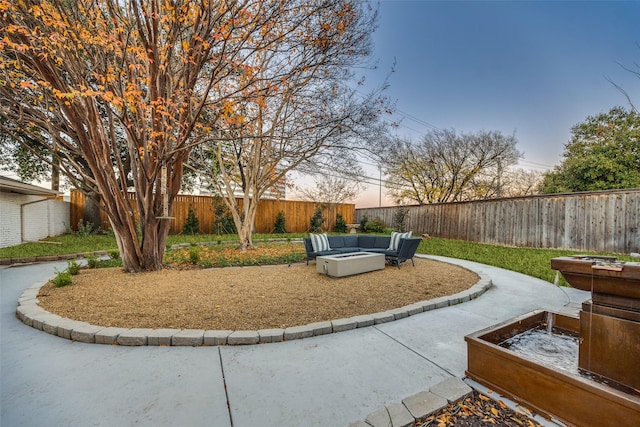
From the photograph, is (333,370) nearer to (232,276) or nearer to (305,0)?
(232,276)

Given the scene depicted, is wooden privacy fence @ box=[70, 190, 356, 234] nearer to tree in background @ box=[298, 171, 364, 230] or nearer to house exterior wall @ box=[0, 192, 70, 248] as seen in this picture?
tree in background @ box=[298, 171, 364, 230]

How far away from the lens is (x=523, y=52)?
7.24 metres

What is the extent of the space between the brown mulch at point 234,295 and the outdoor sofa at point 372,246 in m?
0.56

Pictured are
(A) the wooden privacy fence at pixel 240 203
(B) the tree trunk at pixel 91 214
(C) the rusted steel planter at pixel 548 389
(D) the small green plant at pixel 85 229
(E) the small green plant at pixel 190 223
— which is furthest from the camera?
(E) the small green plant at pixel 190 223

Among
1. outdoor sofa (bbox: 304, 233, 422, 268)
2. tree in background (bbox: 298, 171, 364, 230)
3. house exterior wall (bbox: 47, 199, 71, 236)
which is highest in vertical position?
tree in background (bbox: 298, 171, 364, 230)

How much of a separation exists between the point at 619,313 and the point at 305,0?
5.43 meters

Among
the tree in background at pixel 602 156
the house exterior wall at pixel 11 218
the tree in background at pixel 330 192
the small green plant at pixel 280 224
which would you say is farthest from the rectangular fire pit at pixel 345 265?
the tree in background at pixel 602 156

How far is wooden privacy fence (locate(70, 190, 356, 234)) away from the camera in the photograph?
10812 mm

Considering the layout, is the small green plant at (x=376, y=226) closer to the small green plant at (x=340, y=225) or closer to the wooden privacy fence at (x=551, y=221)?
the small green plant at (x=340, y=225)

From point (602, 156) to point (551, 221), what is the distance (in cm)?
481

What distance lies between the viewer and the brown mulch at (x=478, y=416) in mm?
1532

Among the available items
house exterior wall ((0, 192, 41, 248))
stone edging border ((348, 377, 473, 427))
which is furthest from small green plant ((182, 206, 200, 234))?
stone edging border ((348, 377, 473, 427))

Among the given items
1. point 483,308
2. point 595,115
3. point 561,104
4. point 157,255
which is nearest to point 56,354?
point 157,255

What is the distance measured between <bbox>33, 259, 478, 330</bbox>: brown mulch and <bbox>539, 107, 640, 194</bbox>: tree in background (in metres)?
9.29
